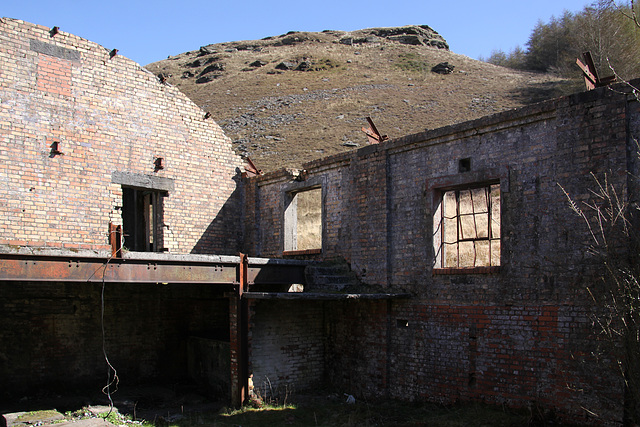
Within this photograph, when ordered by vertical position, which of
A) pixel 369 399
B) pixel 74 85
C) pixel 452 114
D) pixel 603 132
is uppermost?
pixel 452 114

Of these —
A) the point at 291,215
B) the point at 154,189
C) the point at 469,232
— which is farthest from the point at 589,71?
the point at 469,232

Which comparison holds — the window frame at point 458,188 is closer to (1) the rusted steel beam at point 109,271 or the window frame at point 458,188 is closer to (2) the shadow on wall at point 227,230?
(1) the rusted steel beam at point 109,271

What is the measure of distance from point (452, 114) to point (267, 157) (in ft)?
42.1

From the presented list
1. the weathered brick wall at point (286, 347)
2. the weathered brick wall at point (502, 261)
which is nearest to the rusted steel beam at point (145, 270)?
the weathered brick wall at point (286, 347)

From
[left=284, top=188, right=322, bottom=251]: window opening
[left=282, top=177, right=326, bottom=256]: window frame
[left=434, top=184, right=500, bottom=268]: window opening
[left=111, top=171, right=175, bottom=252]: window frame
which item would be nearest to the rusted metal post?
[left=282, top=177, right=326, bottom=256]: window frame

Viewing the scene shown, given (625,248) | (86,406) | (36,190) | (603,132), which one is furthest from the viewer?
(36,190)

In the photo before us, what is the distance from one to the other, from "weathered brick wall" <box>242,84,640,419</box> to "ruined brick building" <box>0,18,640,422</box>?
0.10 ft

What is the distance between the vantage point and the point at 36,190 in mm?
10836

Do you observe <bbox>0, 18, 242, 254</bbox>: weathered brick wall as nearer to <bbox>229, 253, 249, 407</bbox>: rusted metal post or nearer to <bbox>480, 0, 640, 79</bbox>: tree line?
<bbox>229, 253, 249, 407</bbox>: rusted metal post

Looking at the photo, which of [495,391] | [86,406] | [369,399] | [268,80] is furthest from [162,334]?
[268,80]

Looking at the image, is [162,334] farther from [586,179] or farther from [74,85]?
[586,179]

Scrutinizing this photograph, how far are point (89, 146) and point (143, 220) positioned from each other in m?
3.12

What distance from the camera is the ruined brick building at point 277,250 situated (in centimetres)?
796

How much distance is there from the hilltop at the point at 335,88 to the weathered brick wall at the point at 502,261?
1548 centimetres
